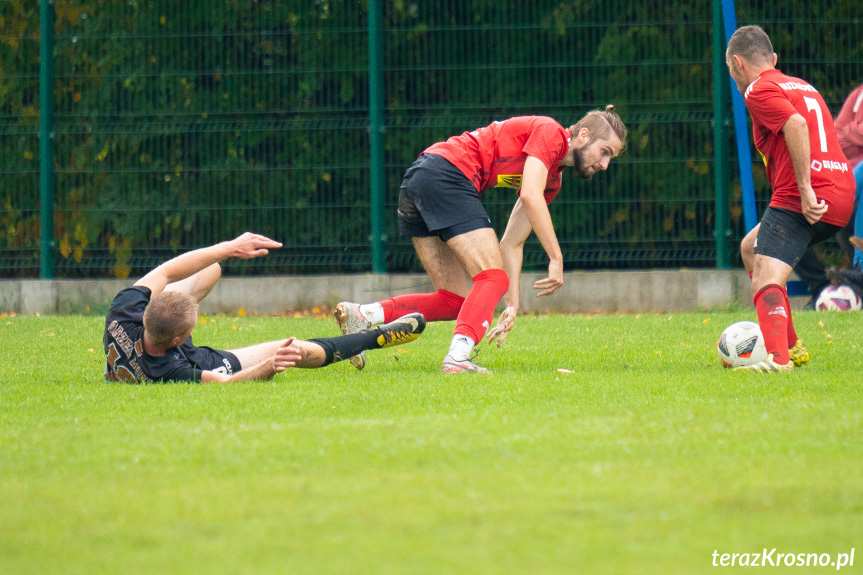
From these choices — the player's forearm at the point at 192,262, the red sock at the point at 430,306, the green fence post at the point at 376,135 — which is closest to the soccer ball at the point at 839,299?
the green fence post at the point at 376,135

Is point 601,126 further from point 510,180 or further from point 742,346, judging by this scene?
point 742,346

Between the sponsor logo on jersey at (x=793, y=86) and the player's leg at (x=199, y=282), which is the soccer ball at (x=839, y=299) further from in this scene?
the player's leg at (x=199, y=282)

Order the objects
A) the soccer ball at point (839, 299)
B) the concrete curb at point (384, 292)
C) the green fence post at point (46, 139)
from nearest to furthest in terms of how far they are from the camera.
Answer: the soccer ball at point (839, 299)
the concrete curb at point (384, 292)
the green fence post at point (46, 139)

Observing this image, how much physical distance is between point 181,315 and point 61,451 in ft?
Result: 4.86

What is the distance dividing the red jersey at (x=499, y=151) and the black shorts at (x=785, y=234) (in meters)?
1.24

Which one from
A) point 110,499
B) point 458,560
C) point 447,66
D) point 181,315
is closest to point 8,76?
point 447,66

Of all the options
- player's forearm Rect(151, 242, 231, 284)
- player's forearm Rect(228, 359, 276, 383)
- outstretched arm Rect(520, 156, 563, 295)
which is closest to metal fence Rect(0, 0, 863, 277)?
Result: outstretched arm Rect(520, 156, 563, 295)

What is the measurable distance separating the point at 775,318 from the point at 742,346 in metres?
0.32

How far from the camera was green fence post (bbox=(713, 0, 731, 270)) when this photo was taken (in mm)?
11539

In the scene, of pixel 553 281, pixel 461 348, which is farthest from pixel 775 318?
pixel 461 348

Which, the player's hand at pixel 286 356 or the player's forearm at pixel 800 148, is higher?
the player's forearm at pixel 800 148

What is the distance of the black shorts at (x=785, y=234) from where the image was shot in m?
5.73

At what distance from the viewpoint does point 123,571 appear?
7.72 ft

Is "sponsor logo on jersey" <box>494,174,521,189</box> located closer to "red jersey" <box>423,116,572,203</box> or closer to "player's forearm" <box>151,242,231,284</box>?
"red jersey" <box>423,116,572,203</box>
